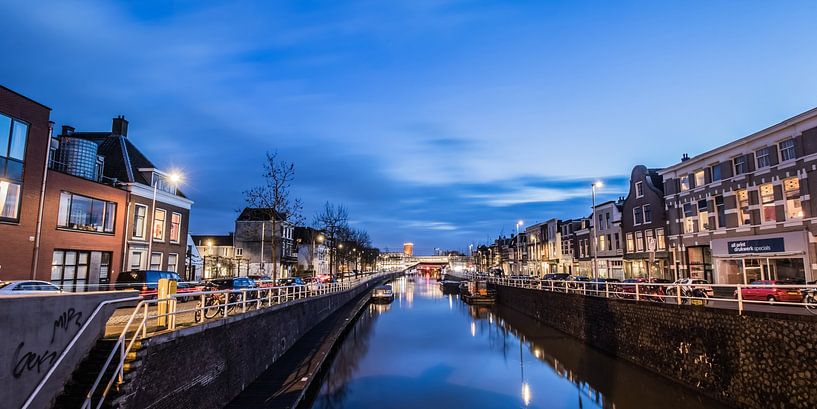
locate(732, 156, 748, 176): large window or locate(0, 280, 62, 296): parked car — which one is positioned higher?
locate(732, 156, 748, 176): large window

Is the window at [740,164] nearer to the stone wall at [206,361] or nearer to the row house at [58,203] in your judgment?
A: the stone wall at [206,361]

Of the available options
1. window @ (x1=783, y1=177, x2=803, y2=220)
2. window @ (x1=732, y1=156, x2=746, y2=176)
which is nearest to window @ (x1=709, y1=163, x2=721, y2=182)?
window @ (x1=732, y1=156, x2=746, y2=176)

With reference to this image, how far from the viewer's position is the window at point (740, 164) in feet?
102

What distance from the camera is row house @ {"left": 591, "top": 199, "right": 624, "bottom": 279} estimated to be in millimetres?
50888

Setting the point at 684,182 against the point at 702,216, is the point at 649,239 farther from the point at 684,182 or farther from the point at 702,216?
the point at 702,216

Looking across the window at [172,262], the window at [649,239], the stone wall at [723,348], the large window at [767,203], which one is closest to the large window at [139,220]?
the window at [172,262]

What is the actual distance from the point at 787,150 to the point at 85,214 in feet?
145

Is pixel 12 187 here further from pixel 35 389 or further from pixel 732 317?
pixel 732 317

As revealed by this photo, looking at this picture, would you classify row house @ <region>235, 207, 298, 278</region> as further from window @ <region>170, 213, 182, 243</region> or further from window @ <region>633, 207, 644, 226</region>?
window @ <region>633, 207, 644, 226</region>

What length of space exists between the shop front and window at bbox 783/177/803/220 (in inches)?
47.6

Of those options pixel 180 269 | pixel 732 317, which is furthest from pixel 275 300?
pixel 732 317

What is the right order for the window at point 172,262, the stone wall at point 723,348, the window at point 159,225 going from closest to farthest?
the stone wall at point 723,348 < the window at point 159,225 < the window at point 172,262

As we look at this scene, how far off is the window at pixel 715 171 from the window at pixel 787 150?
5577mm

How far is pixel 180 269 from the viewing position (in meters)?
36.3
